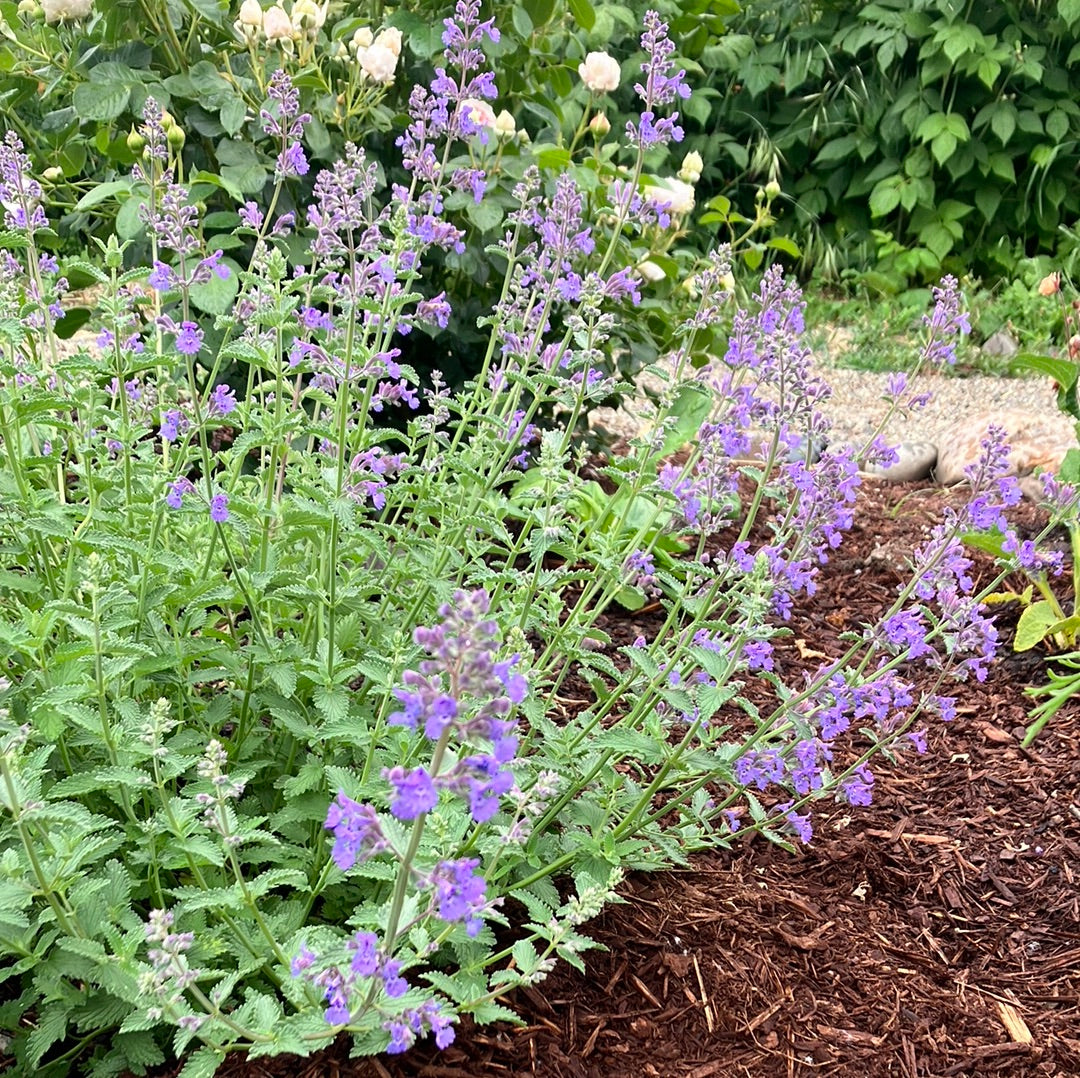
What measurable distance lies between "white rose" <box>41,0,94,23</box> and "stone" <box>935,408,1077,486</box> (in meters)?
3.82

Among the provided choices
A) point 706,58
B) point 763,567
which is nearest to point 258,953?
point 763,567

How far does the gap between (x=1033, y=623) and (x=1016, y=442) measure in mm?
1932

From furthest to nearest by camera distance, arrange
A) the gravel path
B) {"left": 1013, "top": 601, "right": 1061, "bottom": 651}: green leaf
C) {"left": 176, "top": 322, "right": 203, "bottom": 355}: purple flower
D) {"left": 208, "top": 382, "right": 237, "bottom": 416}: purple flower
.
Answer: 1. the gravel path
2. {"left": 1013, "top": 601, "right": 1061, "bottom": 651}: green leaf
3. {"left": 208, "top": 382, "right": 237, "bottom": 416}: purple flower
4. {"left": 176, "top": 322, "right": 203, "bottom": 355}: purple flower

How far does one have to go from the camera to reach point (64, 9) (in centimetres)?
368

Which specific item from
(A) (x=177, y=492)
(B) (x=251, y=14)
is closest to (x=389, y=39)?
(B) (x=251, y=14)

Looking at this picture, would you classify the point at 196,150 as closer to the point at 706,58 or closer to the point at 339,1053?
the point at 339,1053

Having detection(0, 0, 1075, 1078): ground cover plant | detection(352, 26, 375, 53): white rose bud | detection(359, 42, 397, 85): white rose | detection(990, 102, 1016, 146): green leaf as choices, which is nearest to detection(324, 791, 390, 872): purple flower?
detection(0, 0, 1075, 1078): ground cover plant

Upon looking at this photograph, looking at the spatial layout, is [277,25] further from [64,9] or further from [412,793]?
[412,793]

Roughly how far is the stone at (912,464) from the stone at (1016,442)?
53 millimetres

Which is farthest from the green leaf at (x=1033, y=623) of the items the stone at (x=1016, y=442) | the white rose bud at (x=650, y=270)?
the white rose bud at (x=650, y=270)

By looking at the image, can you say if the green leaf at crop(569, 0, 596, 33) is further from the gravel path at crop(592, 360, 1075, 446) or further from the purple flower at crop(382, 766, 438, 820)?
the purple flower at crop(382, 766, 438, 820)

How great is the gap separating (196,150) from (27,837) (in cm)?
304

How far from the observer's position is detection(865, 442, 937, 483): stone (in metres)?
5.85

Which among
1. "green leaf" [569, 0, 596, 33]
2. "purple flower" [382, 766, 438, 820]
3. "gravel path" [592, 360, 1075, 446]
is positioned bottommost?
"gravel path" [592, 360, 1075, 446]
